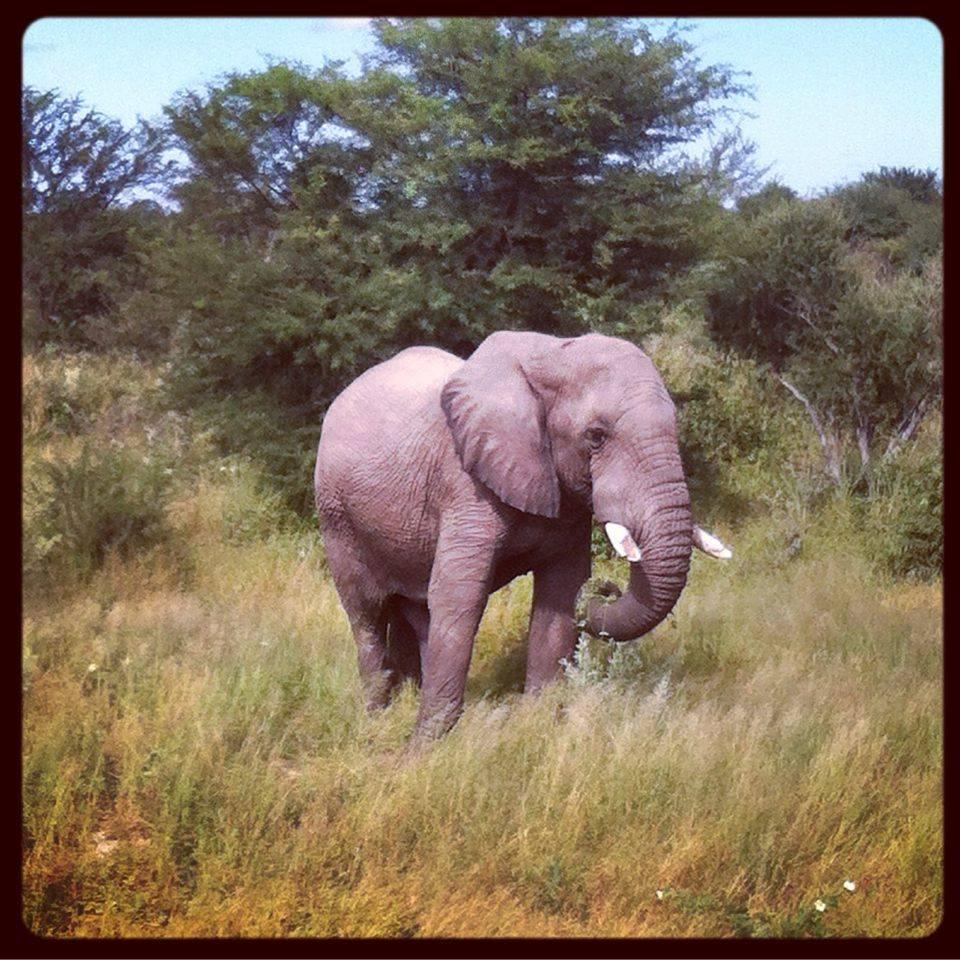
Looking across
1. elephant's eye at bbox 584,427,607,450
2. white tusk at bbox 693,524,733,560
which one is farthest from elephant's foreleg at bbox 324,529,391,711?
white tusk at bbox 693,524,733,560

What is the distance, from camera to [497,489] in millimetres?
4430

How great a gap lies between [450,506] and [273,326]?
2822 mm

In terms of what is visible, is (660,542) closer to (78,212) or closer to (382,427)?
(382,427)

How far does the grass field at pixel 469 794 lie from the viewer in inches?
147

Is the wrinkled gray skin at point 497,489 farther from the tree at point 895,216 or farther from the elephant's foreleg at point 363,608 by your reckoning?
the tree at point 895,216

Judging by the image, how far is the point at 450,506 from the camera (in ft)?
15.2

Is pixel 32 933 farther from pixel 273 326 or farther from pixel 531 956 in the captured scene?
pixel 273 326

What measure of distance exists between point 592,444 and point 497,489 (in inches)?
16.1

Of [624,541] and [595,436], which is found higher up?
[595,436]

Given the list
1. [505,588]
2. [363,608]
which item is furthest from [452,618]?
[505,588]

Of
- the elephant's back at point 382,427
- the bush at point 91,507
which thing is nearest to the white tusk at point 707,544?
the elephant's back at point 382,427

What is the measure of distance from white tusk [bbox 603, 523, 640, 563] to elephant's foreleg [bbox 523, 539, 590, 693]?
0.67m

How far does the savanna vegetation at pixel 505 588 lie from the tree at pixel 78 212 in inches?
1.1
